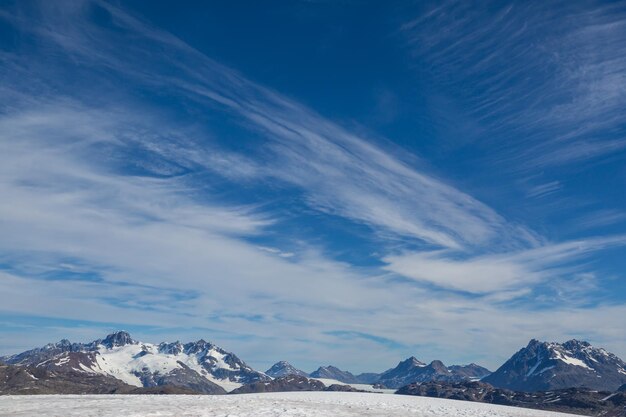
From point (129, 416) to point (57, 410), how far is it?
6.91 m

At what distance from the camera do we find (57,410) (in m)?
30.8

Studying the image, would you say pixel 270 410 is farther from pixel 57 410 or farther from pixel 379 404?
pixel 57 410

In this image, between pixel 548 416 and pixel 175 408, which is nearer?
pixel 175 408

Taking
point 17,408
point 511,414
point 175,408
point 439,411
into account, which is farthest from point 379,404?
point 17,408

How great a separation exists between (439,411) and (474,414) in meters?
2.86

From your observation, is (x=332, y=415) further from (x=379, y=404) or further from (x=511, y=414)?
(x=511, y=414)

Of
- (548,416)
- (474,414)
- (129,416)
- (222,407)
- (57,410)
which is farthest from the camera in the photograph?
(548,416)

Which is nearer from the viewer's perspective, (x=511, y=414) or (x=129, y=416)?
(x=129, y=416)

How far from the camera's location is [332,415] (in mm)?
31938

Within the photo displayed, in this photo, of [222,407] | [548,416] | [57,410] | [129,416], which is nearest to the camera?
[129,416]

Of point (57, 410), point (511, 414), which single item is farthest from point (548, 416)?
point (57, 410)

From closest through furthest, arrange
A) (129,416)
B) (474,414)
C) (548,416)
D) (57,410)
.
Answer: (129,416)
(57,410)
(474,414)
(548,416)

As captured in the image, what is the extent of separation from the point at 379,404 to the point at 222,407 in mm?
14058

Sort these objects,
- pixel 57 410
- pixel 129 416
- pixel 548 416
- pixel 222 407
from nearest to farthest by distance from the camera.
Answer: pixel 129 416 → pixel 57 410 → pixel 222 407 → pixel 548 416
